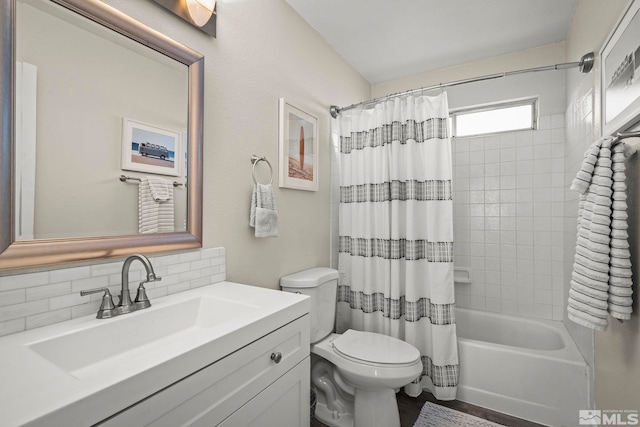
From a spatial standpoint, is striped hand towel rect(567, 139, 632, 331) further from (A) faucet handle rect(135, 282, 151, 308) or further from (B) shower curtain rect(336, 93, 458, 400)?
(A) faucet handle rect(135, 282, 151, 308)

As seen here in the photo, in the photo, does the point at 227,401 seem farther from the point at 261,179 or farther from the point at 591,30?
the point at 591,30

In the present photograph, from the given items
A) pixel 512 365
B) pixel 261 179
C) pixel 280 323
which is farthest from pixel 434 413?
pixel 261 179

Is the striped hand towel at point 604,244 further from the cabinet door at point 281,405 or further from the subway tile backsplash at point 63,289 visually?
the subway tile backsplash at point 63,289

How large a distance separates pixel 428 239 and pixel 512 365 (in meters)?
0.88

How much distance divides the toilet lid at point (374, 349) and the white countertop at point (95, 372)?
73 cm

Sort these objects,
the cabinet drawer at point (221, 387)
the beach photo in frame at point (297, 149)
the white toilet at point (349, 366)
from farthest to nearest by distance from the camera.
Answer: the beach photo in frame at point (297, 149) → the white toilet at point (349, 366) → the cabinet drawer at point (221, 387)

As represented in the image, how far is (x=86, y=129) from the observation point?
3.29 ft

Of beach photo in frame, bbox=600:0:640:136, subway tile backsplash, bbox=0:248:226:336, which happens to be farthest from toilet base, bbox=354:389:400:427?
beach photo in frame, bbox=600:0:640:136

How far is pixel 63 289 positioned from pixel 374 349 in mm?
1375

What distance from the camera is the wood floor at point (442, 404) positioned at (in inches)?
68.9

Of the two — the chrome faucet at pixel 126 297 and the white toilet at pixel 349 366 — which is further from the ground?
the chrome faucet at pixel 126 297

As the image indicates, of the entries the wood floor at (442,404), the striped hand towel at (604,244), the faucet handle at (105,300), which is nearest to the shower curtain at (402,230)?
the wood floor at (442,404)

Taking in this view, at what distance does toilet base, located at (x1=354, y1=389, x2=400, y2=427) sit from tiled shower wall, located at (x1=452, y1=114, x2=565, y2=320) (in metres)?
1.40

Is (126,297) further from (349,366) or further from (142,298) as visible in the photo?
(349,366)
